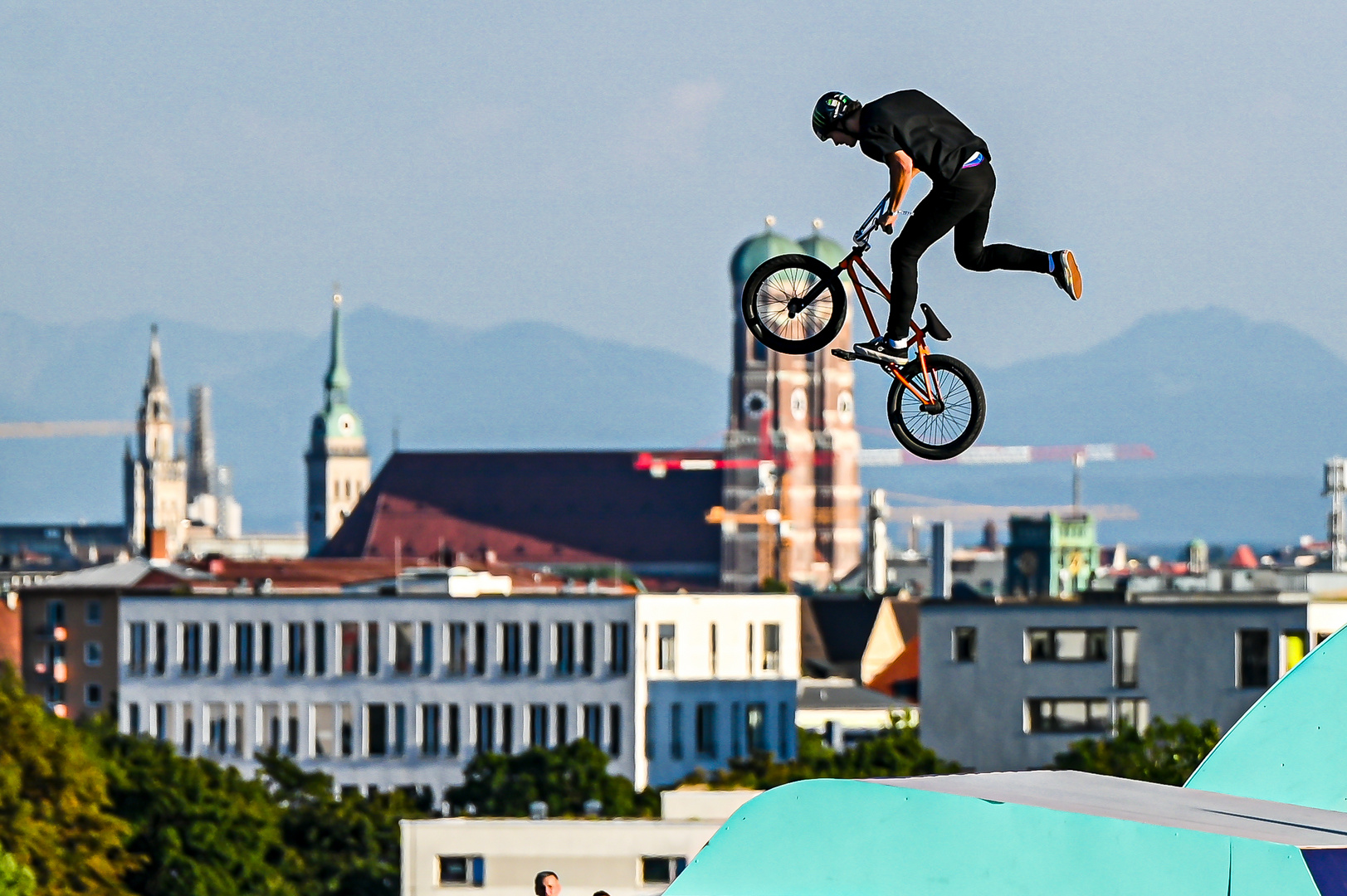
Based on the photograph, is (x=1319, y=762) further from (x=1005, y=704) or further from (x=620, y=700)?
(x=620, y=700)

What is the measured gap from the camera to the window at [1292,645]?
101 m

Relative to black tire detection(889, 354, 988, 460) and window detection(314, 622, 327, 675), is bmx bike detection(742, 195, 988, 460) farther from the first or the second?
window detection(314, 622, 327, 675)

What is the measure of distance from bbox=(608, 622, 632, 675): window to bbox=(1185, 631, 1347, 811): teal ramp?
112 m

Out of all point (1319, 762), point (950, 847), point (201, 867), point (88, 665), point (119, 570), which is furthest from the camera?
point (119, 570)

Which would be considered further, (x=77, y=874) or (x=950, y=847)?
(x=77, y=874)

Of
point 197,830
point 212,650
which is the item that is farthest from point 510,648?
point 197,830

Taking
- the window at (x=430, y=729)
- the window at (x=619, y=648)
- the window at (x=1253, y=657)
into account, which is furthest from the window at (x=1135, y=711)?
the window at (x=430, y=729)

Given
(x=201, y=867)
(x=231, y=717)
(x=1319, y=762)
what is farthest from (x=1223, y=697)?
(x=1319, y=762)

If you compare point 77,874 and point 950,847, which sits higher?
point 950,847

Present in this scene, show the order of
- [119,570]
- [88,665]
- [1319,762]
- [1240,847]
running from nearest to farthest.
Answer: [1240,847]
[1319,762]
[88,665]
[119,570]

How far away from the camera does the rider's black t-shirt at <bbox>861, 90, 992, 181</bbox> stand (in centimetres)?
1753

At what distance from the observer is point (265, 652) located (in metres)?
142

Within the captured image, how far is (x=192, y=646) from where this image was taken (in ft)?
473

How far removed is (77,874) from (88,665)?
325ft
